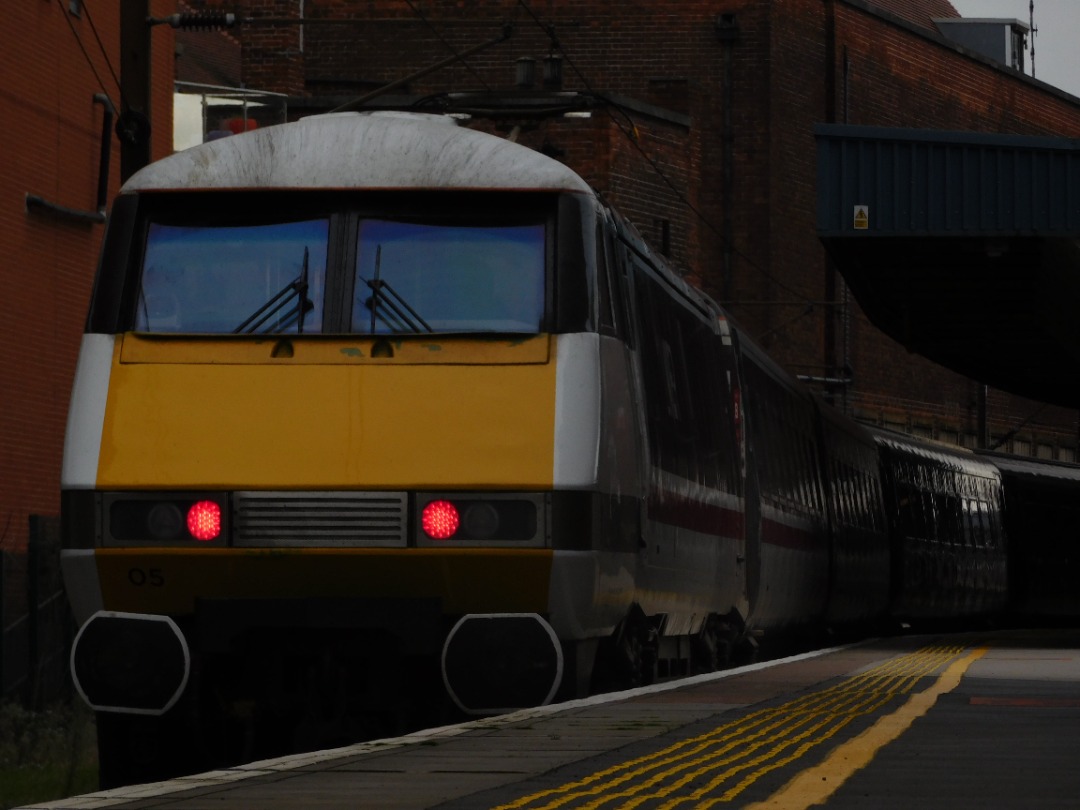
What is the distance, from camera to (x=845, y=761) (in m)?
7.46

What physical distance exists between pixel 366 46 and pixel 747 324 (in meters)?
9.34

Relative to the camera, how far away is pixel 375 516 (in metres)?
9.99

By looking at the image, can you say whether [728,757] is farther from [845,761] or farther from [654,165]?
[654,165]

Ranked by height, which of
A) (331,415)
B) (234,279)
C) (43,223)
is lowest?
(331,415)

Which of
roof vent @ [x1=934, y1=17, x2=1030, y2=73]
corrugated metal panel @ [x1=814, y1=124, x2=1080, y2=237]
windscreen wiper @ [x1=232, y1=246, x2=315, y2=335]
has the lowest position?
windscreen wiper @ [x1=232, y1=246, x2=315, y2=335]

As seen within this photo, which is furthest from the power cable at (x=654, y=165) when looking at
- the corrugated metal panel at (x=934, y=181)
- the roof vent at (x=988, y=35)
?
the roof vent at (x=988, y=35)

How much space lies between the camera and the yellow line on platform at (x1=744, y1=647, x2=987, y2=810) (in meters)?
6.33

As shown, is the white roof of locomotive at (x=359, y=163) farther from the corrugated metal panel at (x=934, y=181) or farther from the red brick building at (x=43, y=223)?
the corrugated metal panel at (x=934, y=181)

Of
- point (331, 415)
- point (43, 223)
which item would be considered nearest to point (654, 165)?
point (43, 223)

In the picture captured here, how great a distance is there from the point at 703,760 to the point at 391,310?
3.63 metres

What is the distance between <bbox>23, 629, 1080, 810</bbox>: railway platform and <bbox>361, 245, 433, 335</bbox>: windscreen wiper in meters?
1.90

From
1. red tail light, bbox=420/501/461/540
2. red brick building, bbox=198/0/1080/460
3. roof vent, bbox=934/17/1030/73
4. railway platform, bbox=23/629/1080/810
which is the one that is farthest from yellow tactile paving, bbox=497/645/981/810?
roof vent, bbox=934/17/1030/73

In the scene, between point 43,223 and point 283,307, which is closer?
point 283,307

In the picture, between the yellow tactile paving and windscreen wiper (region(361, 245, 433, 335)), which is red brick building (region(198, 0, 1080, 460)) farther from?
the yellow tactile paving
